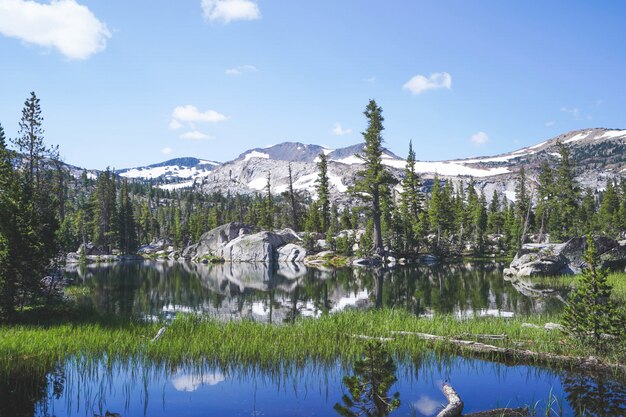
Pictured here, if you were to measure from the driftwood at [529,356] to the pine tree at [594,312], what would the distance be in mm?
883

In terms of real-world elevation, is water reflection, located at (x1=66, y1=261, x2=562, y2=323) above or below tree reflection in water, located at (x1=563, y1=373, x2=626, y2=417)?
below

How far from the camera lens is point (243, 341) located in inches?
540

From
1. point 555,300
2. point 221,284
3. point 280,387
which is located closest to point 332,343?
point 280,387

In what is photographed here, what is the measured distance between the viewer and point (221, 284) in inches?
1583

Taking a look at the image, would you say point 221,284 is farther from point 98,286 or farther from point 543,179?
point 543,179

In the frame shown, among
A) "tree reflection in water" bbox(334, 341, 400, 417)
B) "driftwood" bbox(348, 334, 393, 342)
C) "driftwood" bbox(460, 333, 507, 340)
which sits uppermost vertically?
"tree reflection in water" bbox(334, 341, 400, 417)

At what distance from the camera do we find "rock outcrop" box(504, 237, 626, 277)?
39731mm

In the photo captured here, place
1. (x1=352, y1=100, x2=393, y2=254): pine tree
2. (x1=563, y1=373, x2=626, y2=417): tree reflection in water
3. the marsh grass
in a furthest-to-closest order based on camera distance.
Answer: (x1=352, y1=100, x2=393, y2=254): pine tree, the marsh grass, (x1=563, y1=373, x2=626, y2=417): tree reflection in water

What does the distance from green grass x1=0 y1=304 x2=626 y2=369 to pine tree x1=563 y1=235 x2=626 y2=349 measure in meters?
0.53

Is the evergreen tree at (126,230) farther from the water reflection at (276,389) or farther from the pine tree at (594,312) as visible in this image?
the pine tree at (594,312)

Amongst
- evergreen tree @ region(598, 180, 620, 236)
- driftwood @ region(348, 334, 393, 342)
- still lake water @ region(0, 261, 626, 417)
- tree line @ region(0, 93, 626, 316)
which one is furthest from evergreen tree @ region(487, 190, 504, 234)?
still lake water @ region(0, 261, 626, 417)

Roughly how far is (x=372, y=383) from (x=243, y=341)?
7038mm

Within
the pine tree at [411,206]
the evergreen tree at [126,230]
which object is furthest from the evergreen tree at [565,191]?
the evergreen tree at [126,230]

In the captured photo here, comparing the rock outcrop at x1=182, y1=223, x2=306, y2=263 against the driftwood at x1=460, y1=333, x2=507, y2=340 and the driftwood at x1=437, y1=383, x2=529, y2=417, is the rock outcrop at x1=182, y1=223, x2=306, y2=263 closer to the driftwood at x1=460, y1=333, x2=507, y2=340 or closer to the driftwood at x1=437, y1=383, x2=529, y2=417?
the driftwood at x1=460, y1=333, x2=507, y2=340
